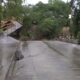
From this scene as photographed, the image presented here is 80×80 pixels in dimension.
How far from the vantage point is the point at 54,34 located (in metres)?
93.7

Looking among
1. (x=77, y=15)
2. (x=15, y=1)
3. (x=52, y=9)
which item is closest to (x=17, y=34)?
(x=52, y=9)

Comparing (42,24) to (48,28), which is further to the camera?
(48,28)

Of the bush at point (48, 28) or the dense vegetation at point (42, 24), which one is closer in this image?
the dense vegetation at point (42, 24)

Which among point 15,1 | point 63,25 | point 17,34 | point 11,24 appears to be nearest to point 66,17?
point 63,25

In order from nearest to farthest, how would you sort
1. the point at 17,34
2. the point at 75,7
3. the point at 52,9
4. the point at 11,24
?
1. the point at 75,7
2. the point at 11,24
3. the point at 17,34
4. the point at 52,9

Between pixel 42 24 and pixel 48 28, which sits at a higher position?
pixel 42 24

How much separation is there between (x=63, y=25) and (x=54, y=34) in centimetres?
787

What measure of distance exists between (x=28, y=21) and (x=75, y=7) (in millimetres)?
38275

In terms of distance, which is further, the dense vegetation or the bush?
the bush

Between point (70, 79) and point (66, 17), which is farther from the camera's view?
point (66, 17)

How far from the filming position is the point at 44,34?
94.4m

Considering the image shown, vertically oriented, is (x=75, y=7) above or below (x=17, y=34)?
above

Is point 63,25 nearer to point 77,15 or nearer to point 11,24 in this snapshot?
point 11,24

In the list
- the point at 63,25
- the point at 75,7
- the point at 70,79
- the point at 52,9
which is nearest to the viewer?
the point at 70,79
